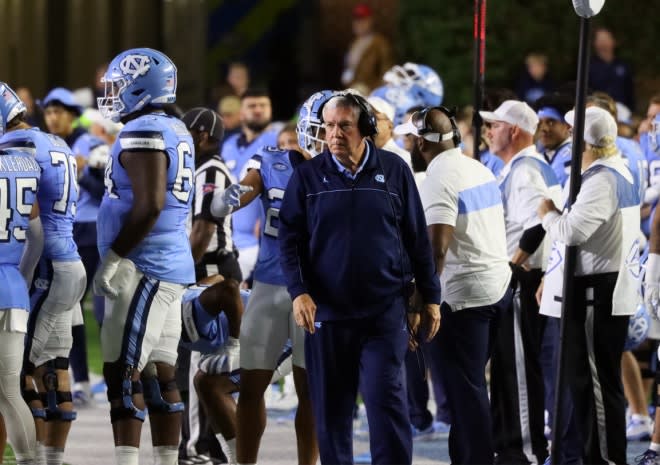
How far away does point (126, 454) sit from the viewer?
7445 millimetres

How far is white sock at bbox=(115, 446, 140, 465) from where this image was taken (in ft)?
24.4

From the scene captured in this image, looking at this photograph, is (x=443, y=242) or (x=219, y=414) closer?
(x=443, y=242)

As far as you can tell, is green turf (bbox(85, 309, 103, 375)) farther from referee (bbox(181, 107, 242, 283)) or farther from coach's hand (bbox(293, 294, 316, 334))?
coach's hand (bbox(293, 294, 316, 334))

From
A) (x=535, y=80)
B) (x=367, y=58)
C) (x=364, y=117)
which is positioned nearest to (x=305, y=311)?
(x=364, y=117)

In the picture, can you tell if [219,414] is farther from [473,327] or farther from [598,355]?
[598,355]

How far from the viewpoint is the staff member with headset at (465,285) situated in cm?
773

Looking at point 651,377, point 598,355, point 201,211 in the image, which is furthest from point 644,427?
point 201,211

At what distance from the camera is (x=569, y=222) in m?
7.77

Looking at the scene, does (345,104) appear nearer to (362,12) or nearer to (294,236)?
(294,236)

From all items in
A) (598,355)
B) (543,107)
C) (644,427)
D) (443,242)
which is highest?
(543,107)

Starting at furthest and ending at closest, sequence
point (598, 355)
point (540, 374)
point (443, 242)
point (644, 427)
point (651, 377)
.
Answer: point (651, 377), point (644, 427), point (540, 374), point (598, 355), point (443, 242)

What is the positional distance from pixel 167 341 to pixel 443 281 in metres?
1.37

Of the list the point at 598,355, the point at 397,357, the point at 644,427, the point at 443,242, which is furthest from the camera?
the point at 644,427

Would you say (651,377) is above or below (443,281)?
below
